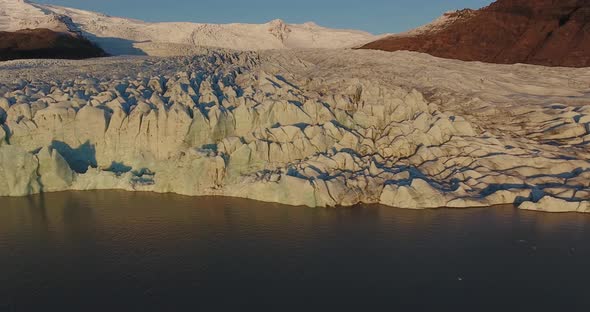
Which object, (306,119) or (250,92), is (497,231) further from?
(250,92)

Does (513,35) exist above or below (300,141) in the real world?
above

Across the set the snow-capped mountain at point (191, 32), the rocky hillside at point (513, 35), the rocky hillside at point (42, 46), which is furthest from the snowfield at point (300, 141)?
the snow-capped mountain at point (191, 32)

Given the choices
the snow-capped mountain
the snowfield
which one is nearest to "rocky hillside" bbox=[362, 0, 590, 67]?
the snowfield

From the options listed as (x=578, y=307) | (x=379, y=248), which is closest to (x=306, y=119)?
(x=379, y=248)

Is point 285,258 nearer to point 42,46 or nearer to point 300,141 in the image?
point 300,141

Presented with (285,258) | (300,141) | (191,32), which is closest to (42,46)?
(191,32)

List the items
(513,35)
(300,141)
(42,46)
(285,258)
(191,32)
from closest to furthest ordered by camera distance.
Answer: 1. (285,258)
2. (300,141)
3. (513,35)
4. (42,46)
5. (191,32)
